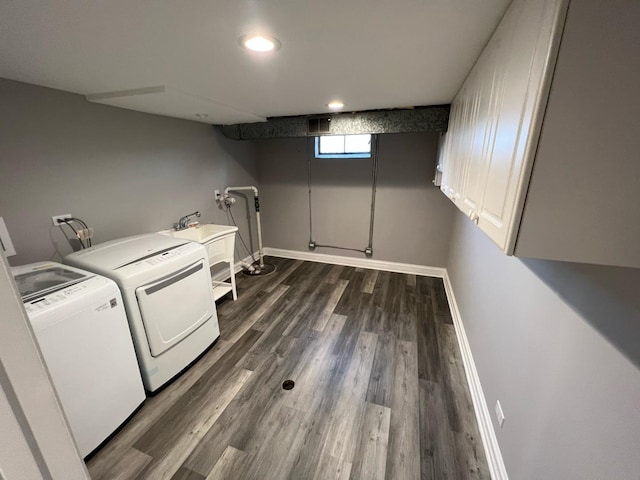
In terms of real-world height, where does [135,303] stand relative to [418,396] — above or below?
above

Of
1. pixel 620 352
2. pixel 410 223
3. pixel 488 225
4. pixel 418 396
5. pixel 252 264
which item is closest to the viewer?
pixel 620 352

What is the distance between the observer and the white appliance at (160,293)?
1625mm

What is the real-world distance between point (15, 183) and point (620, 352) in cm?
291

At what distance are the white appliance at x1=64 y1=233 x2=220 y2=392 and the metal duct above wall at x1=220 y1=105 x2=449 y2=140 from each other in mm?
1691

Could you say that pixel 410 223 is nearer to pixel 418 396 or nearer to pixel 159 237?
pixel 418 396

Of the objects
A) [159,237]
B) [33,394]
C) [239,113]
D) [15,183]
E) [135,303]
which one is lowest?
[135,303]

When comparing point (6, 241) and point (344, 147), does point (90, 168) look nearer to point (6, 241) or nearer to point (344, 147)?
point (6, 241)

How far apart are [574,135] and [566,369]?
2.62 ft

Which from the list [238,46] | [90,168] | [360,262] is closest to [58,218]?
[90,168]

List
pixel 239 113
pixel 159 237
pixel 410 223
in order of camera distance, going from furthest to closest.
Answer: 1. pixel 410 223
2. pixel 239 113
3. pixel 159 237

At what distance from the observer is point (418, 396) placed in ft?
5.90

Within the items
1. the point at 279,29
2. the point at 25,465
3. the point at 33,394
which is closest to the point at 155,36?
the point at 279,29

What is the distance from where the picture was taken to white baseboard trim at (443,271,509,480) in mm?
1314

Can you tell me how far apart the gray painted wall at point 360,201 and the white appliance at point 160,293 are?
6.99 ft
